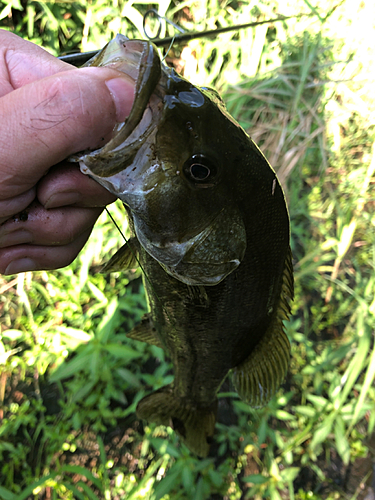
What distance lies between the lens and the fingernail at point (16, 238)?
2.90 ft

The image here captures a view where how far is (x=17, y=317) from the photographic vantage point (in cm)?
221

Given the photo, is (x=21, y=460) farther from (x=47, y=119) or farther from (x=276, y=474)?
(x=47, y=119)

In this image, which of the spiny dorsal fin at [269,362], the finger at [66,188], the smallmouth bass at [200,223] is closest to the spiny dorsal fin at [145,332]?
Result: the smallmouth bass at [200,223]

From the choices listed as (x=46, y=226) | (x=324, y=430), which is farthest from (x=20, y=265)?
(x=324, y=430)

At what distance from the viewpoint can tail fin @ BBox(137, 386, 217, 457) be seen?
1407 mm

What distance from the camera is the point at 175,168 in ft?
2.28

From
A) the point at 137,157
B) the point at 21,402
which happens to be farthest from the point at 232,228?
the point at 21,402

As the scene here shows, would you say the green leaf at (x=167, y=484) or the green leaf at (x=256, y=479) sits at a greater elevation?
the green leaf at (x=167, y=484)

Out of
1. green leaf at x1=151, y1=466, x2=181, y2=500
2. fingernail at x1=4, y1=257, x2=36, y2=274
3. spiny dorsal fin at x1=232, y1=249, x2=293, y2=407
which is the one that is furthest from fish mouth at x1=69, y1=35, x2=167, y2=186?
green leaf at x1=151, y1=466, x2=181, y2=500

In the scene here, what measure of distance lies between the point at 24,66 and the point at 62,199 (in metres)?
0.40

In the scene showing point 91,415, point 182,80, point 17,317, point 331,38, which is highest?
point 331,38

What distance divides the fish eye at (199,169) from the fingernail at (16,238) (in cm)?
53

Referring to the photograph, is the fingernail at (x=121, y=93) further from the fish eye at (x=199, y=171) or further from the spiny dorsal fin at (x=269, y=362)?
the spiny dorsal fin at (x=269, y=362)

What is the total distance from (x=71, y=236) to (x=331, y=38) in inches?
110
